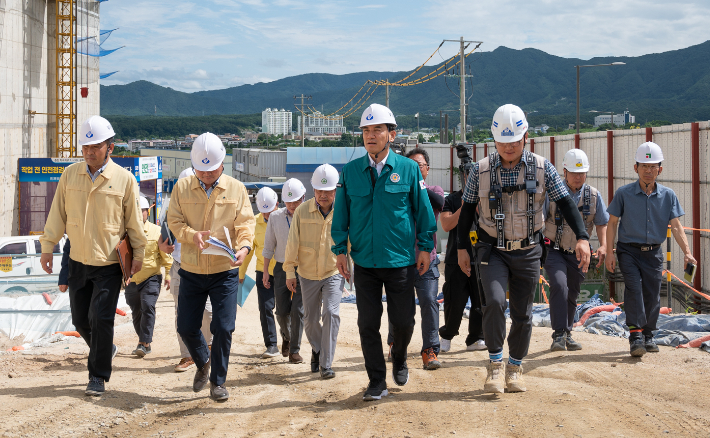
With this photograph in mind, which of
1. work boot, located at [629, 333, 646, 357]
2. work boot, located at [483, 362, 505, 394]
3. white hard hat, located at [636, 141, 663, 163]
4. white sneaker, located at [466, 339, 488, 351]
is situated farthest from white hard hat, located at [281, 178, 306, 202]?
work boot, located at [629, 333, 646, 357]

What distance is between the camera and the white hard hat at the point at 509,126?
5473 millimetres

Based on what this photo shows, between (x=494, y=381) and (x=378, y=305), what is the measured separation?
43.8 inches

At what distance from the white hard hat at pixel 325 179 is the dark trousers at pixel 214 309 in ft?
4.63

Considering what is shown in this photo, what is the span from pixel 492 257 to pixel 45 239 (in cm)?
A: 389

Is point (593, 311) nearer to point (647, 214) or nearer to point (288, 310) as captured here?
point (647, 214)

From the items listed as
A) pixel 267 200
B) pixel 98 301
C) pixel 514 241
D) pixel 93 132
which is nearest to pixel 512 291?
pixel 514 241

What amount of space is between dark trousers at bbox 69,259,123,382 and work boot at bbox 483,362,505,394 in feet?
10.7

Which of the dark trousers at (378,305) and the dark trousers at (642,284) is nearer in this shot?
the dark trousers at (378,305)

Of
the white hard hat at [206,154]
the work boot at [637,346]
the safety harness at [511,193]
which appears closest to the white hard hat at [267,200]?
the white hard hat at [206,154]

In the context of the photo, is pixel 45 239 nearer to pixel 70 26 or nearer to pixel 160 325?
pixel 160 325

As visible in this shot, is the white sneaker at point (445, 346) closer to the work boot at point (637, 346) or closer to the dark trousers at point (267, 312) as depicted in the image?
the work boot at point (637, 346)

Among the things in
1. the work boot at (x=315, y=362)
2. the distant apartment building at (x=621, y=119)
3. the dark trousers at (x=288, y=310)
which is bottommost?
the work boot at (x=315, y=362)

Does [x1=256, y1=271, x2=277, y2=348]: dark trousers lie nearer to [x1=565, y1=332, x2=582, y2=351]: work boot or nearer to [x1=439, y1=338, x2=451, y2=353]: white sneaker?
[x1=439, y1=338, x2=451, y2=353]: white sneaker

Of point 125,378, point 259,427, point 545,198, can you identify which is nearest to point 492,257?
point 545,198
